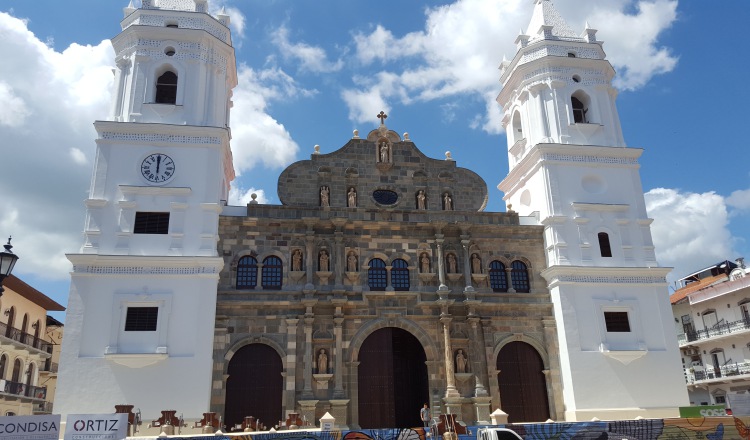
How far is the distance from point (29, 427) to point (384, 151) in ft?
60.5

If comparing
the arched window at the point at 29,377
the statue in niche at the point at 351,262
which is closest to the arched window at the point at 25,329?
the arched window at the point at 29,377

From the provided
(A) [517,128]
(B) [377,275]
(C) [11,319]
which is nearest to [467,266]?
(B) [377,275]

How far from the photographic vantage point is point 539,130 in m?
29.0

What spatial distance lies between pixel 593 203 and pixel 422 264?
8.25m

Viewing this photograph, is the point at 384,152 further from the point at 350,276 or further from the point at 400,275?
the point at 350,276

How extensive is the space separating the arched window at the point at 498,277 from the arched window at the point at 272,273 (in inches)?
369

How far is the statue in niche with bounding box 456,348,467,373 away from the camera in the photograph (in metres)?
25.2

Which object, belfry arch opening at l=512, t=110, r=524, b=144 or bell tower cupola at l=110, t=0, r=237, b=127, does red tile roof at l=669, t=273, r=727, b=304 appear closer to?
belfry arch opening at l=512, t=110, r=524, b=144

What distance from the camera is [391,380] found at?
25.2m

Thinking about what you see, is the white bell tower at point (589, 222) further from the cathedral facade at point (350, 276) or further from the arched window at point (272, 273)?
the arched window at point (272, 273)

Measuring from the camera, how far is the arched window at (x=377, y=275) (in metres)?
26.4

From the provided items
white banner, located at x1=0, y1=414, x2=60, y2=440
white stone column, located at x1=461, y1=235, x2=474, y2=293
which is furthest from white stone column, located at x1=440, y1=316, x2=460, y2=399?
white banner, located at x1=0, y1=414, x2=60, y2=440

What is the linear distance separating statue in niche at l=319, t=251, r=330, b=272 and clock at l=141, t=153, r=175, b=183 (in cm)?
707

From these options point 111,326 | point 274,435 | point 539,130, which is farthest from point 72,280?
point 539,130
